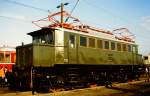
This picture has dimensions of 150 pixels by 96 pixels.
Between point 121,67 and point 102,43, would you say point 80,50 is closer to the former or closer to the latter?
point 102,43

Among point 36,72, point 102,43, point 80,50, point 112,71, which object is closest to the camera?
point 36,72

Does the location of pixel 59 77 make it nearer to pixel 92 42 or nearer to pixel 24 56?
pixel 24 56

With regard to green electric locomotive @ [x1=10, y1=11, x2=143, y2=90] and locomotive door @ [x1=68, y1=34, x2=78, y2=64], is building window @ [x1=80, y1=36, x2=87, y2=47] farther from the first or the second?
locomotive door @ [x1=68, y1=34, x2=78, y2=64]

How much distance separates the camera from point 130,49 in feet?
75.9

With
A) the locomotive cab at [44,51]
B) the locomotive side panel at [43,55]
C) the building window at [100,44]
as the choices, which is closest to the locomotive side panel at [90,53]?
the building window at [100,44]

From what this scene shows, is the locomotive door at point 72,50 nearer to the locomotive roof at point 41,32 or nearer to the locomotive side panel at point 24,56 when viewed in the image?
the locomotive roof at point 41,32

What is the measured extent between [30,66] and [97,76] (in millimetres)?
6359

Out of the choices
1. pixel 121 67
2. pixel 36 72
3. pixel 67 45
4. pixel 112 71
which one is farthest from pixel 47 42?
pixel 121 67

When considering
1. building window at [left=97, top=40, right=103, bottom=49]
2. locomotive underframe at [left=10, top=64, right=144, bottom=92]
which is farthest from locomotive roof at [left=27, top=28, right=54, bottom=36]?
building window at [left=97, top=40, right=103, bottom=49]

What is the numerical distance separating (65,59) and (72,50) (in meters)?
0.82

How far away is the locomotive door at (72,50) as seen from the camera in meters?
15.6

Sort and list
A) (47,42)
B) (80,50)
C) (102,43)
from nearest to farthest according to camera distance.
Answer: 1. (47,42)
2. (80,50)
3. (102,43)

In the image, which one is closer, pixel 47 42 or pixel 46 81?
pixel 46 81

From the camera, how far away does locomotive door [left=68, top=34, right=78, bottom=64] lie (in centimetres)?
1561
